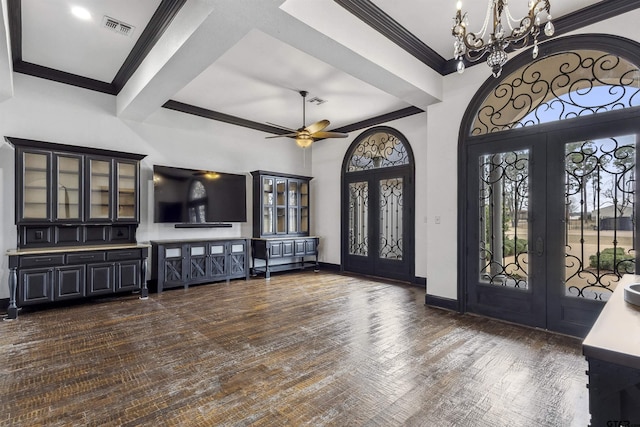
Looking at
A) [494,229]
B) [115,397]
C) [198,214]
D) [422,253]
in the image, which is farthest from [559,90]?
[198,214]

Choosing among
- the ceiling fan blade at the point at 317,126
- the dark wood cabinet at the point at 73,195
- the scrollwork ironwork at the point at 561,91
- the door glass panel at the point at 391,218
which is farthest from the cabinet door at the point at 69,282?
the scrollwork ironwork at the point at 561,91

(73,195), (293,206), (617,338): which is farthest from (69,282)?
(617,338)

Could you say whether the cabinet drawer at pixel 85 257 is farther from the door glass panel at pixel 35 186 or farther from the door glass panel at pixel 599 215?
the door glass panel at pixel 599 215

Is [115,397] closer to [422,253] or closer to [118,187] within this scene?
[118,187]

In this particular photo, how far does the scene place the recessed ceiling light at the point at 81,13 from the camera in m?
3.13

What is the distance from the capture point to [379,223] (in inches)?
258

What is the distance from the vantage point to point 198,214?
589 cm

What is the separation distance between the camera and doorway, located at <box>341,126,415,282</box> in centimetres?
612

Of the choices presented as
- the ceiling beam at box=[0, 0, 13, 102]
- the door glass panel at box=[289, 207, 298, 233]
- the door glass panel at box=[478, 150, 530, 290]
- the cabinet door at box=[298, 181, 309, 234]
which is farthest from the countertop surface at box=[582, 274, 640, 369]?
the cabinet door at box=[298, 181, 309, 234]

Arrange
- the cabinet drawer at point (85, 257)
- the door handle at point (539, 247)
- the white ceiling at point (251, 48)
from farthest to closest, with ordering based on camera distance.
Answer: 1. the cabinet drawer at point (85, 257)
2. the door handle at point (539, 247)
3. the white ceiling at point (251, 48)

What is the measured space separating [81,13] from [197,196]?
3138mm

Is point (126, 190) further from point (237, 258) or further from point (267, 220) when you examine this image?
point (267, 220)

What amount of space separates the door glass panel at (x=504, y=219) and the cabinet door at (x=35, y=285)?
5.45 meters

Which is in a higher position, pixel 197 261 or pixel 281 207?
pixel 281 207
